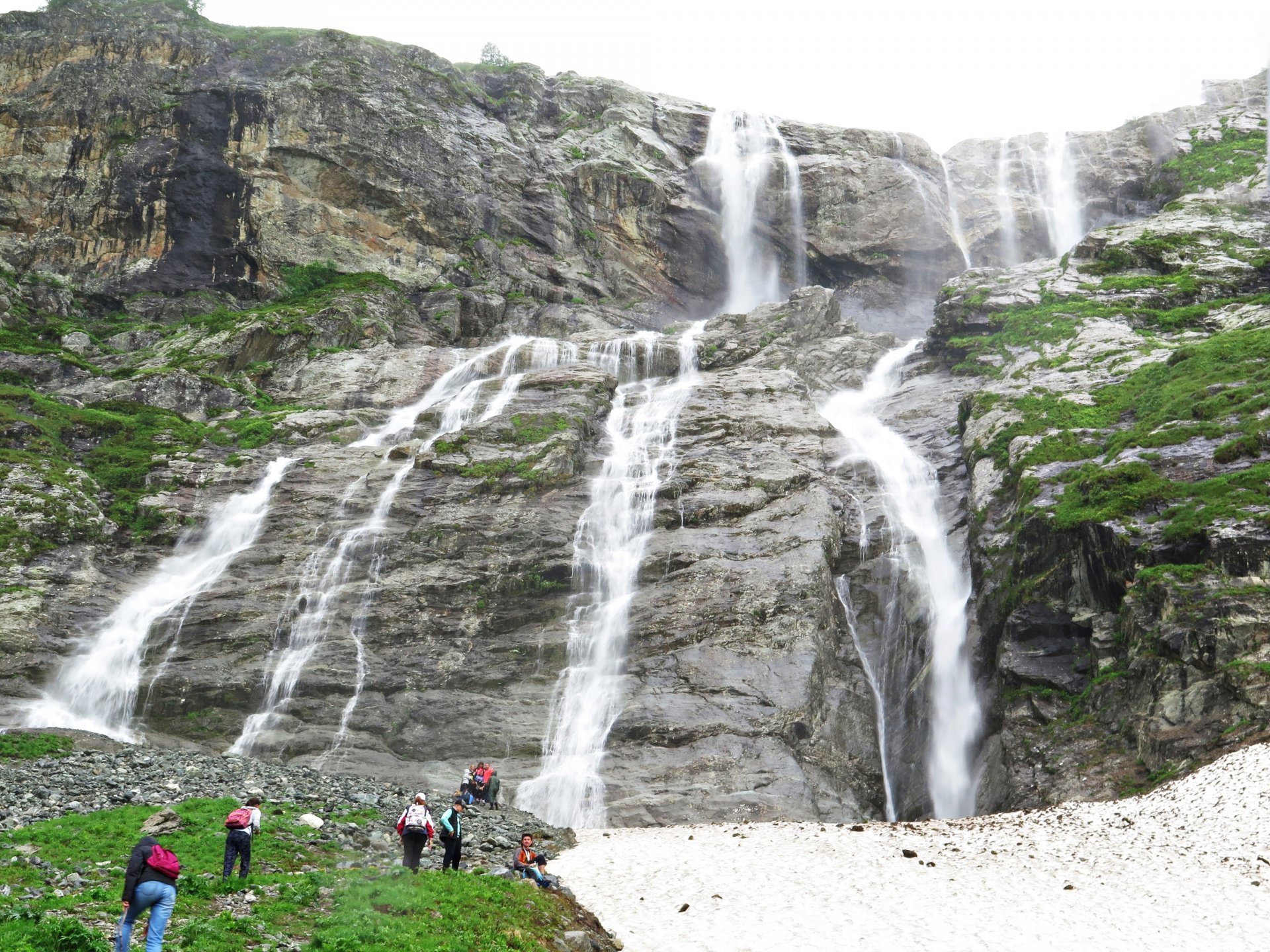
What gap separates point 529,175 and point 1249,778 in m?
57.0

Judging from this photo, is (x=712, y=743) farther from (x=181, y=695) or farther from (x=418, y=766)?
(x=181, y=695)

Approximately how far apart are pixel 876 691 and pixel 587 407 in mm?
17934

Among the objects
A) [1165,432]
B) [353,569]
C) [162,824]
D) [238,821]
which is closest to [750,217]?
[1165,432]

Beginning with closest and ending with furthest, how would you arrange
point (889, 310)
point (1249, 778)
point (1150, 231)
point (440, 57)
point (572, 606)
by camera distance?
point (1249, 778) < point (572, 606) < point (1150, 231) < point (889, 310) < point (440, 57)

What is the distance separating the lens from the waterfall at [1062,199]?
212ft

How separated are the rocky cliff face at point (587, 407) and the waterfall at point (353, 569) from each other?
13.5 inches

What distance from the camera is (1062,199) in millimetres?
66688

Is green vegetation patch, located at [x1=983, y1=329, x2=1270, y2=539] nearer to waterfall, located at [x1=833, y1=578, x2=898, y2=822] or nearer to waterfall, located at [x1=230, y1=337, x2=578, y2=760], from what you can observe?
waterfall, located at [x1=833, y1=578, x2=898, y2=822]

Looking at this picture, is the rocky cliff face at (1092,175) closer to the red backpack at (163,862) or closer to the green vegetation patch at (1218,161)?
the green vegetation patch at (1218,161)

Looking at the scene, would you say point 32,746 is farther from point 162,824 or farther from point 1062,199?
point 1062,199

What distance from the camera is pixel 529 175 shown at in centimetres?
6419

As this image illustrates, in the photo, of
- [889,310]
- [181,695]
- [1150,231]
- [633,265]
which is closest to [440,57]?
[633,265]

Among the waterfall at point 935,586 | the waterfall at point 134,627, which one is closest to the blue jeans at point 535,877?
the waterfall at point 935,586

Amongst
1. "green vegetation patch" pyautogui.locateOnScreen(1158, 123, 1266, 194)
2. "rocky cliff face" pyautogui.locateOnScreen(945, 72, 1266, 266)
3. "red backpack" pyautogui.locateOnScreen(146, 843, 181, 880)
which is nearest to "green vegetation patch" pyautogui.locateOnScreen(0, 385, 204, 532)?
"red backpack" pyautogui.locateOnScreen(146, 843, 181, 880)
